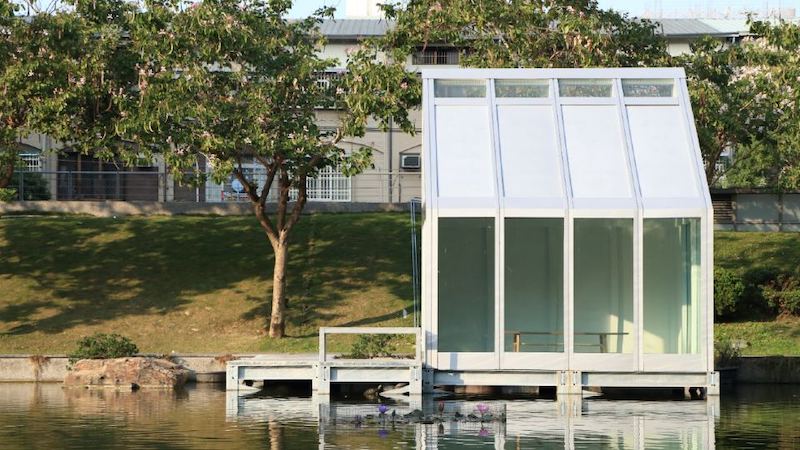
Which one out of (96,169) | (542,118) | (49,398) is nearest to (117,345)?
(49,398)

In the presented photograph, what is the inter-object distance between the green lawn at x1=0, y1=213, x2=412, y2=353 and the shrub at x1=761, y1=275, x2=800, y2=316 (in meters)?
10.3

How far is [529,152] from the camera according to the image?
32438mm

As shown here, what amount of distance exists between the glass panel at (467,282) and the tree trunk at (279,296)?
32.8 ft

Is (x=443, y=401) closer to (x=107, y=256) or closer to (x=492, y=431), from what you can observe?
(x=492, y=431)

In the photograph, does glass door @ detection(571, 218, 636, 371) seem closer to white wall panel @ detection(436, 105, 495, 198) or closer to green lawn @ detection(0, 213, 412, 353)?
white wall panel @ detection(436, 105, 495, 198)

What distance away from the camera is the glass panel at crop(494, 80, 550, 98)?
33562 millimetres

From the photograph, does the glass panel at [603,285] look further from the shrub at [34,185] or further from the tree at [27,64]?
the shrub at [34,185]

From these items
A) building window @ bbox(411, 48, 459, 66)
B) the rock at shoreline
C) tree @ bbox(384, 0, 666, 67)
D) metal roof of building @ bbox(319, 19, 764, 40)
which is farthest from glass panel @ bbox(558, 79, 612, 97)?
metal roof of building @ bbox(319, 19, 764, 40)

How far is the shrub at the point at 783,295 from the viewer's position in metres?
41.0

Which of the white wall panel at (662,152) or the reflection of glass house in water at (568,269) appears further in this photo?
the white wall panel at (662,152)

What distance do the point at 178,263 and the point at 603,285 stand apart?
60.3 ft

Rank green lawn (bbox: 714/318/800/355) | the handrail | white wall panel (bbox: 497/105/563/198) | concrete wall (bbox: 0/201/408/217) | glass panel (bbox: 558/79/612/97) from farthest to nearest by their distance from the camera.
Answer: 1. concrete wall (bbox: 0/201/408/217)
2. green lawn (bbox: 714/318/800/355)
3. glass panel (bbox: 558/79/612/97)
4. white wall panel (bbox: 497/105/563/198)
5. the handrail

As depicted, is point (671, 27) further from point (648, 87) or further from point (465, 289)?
point (465, 289)

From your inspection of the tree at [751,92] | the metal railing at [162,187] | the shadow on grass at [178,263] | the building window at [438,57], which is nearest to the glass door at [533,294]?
the shadow on grass at [178,263]
